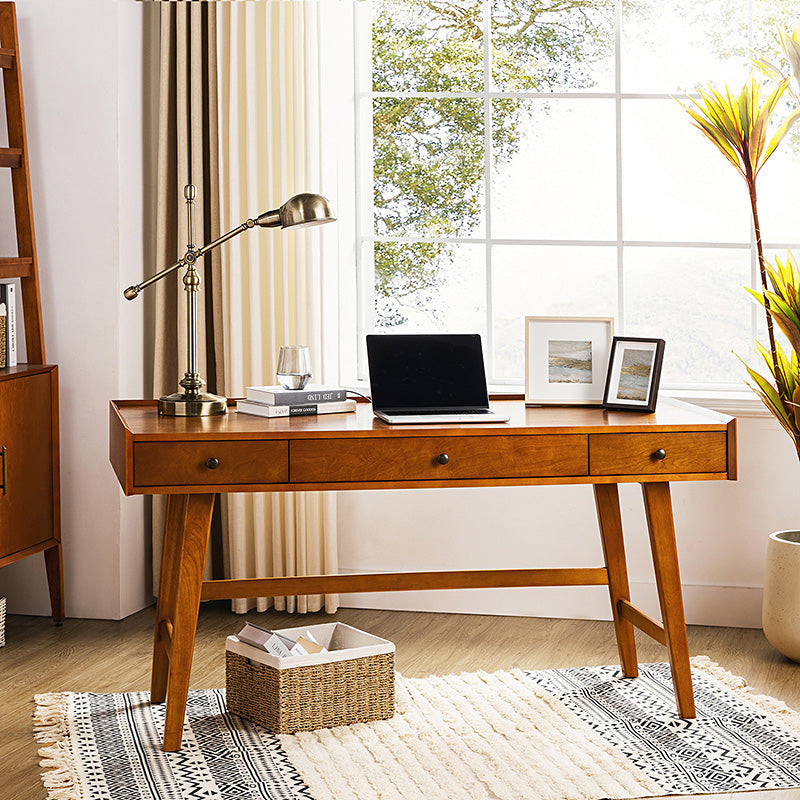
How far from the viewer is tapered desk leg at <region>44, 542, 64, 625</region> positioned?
3842 millimetres

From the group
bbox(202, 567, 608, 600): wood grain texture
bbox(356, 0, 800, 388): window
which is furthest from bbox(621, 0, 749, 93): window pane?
bbox(202, 567, 608, 600): wood grain texture

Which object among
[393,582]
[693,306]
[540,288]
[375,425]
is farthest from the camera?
[540,288]

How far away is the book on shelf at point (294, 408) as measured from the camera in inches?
113

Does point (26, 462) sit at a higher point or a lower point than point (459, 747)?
higher

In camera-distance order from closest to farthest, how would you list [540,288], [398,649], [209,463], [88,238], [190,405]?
[209,463], [190,405], [398,649], [88,238], [540,288]

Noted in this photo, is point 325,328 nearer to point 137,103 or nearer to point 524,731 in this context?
point 137,103

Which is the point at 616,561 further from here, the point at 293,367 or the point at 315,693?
the point at 293,367

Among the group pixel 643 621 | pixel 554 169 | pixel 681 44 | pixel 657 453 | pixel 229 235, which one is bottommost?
pixel 643 621

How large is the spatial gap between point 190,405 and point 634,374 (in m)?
1.15

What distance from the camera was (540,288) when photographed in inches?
160

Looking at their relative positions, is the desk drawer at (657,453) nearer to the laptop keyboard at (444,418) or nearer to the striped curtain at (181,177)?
the laptop keyboard at (444,418)

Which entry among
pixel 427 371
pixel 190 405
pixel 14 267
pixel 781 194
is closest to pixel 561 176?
pixel 781 194

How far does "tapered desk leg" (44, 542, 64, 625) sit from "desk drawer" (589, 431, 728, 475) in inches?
77.1

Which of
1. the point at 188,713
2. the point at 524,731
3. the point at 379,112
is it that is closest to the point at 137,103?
the point at 379,112
